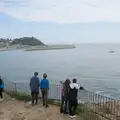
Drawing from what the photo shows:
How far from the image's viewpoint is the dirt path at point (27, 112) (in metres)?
11.5

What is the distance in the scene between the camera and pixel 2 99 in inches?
586

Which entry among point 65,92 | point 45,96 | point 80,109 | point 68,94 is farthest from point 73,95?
point 45,96

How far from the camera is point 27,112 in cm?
1224

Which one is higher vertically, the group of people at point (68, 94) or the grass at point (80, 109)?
the group of people at point (68, 94)

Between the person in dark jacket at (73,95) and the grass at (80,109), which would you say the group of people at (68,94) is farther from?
the grass at (80,109)

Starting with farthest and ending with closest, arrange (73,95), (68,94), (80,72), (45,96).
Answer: (80,72)
(45,96)
(68,94)
(73,95)

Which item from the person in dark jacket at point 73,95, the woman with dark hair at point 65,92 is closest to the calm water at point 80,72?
the woman with dark hair at point 65,92

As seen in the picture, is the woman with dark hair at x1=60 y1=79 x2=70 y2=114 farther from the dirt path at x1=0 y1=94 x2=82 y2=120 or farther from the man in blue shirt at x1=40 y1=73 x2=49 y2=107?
the man in blue shirt at x1=40 y1=73 x2=49 y2=107

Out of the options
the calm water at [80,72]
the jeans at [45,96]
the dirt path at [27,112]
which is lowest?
the calm water at [80,72]

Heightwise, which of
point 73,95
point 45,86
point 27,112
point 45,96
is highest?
point 45,86

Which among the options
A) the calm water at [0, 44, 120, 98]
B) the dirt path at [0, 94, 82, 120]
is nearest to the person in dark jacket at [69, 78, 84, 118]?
the dirt path at [0, 94, 82, 120]

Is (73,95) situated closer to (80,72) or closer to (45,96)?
(45,96)

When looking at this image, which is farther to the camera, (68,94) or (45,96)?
(45,96)

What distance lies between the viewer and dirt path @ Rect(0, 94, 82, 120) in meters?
11.5
